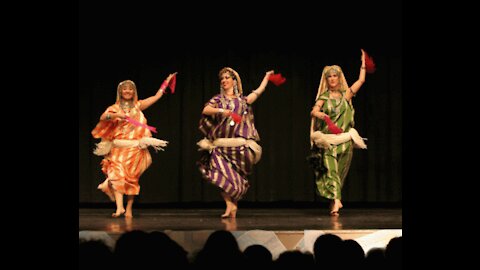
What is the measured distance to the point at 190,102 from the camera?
8273 millimetres

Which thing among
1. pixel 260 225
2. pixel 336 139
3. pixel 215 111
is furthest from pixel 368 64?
pixel 260 225

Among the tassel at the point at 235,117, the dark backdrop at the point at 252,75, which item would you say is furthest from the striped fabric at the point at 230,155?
the dark backdrop at the point at 252,75

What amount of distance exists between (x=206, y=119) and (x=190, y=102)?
1629mm

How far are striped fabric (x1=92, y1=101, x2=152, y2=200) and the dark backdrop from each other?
1448 millimetres

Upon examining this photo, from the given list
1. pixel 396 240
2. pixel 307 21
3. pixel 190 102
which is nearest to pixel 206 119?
pixel 190 102

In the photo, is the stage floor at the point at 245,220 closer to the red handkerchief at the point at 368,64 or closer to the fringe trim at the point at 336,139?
the fringe trim at the point at 336,139

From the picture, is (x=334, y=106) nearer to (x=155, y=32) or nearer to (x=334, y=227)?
(x=334, y=227)

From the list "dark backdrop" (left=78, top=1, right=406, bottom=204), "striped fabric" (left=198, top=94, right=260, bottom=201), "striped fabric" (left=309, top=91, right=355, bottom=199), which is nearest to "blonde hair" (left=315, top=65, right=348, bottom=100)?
"striped fabric" (left=309, top=91, right=355, bottom=199)

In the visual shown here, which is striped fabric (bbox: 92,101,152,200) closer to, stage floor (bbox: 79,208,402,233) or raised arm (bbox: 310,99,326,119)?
stage floor (bbox: 79,208,402,233)

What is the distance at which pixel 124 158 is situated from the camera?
21.6 feet

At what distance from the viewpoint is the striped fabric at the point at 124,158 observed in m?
6.54

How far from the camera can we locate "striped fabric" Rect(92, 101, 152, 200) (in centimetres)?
654

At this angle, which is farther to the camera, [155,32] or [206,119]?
[155,32]

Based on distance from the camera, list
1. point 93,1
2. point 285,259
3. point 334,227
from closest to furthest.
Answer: point 285,259
point 334,227
point 93,1
